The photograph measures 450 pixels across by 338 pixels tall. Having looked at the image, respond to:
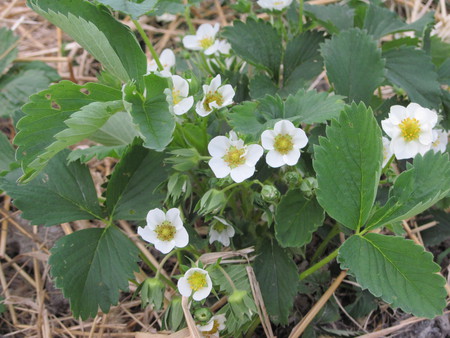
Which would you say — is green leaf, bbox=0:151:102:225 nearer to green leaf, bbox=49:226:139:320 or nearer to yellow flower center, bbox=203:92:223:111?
green leaf, bbox=49:226:139:320

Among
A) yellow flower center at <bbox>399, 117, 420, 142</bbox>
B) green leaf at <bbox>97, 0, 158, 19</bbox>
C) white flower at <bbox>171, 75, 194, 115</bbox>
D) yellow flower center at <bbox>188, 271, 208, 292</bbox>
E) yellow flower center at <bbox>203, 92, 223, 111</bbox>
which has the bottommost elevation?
yellow flower center at <bbox>188, 271, 208, 292</bbox>

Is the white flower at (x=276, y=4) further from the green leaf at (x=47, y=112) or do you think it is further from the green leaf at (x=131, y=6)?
the green leaf at (x=47, y=112)

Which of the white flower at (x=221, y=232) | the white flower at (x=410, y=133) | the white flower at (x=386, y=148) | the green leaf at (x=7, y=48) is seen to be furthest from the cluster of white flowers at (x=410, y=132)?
the green leaf at (x=7, y=48)

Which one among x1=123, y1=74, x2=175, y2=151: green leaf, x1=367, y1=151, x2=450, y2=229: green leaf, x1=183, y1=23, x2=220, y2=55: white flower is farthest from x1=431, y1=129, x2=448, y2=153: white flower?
x1=123, y1=74, x2=175, y2=151: green leaf

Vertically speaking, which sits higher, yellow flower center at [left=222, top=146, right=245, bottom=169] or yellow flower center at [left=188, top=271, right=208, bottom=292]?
yellow flower center at [left=222, top=146, right=245, bottom=169]

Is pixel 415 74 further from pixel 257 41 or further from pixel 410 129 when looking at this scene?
pixel 257 41

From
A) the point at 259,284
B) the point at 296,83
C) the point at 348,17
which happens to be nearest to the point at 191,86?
the point at 296,83
